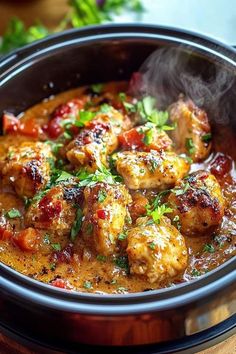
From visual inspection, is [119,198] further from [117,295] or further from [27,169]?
[117,295]

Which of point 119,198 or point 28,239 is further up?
point 119,198

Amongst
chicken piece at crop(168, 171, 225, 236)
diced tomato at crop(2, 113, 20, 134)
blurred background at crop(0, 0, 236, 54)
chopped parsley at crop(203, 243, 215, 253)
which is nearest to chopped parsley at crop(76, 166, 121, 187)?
chicken piece at crop(168, 171, 225, 236)

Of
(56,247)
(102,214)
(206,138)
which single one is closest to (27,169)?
(56,247)

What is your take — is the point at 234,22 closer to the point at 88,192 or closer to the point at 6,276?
the point at 88,192

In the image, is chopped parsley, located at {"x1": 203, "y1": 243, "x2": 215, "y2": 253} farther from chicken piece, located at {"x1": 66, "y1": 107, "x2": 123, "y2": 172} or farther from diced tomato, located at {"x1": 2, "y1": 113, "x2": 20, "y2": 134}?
diced tomato, located at {"x1": 2, "y1": 113, "x2": 20, "y2": 134}

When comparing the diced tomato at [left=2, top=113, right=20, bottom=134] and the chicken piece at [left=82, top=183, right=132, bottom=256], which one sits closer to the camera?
the chicken piece at [left=82, top=183, right=132, bottom=256]

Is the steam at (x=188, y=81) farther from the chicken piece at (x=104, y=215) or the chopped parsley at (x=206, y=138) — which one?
the chicken piece at (x=104, y=215)
